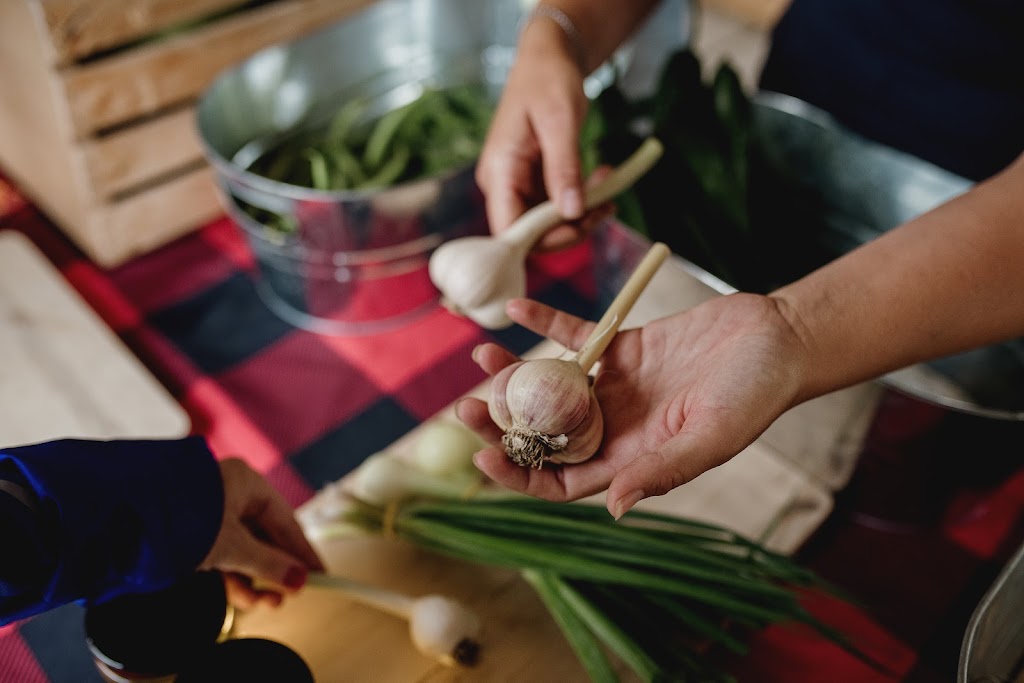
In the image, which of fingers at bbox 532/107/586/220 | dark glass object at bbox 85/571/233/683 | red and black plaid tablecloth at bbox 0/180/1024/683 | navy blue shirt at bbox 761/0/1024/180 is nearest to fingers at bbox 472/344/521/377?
fingers at bbox 532/107/586/220

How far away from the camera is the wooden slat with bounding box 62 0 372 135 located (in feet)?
4.44

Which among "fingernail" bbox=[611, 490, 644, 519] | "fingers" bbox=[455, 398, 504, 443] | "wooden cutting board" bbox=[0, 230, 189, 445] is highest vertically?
"fingernail" bbox=[611, 490, 644, 519]

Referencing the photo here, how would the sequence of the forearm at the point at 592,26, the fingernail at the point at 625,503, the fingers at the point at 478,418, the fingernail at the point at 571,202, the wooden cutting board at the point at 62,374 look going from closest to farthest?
the fingernail at the point at 625,503 → the fingers at the point at 478,418 → the fingernail at the point at 571,202 → the forearm at the point at 592,26 → the wooden cutting board at the point at 62,374

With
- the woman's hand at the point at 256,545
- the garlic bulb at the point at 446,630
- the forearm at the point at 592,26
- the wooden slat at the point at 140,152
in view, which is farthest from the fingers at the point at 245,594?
the wooden slat at the point at 140,152

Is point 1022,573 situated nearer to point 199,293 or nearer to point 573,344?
point 573,344

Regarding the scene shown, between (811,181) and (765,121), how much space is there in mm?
119

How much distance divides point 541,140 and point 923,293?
18.1 inches

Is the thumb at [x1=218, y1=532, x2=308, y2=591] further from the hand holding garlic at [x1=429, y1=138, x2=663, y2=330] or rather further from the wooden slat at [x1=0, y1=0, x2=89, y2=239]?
the wooden slat at [x1=0, y1=0, x2=89, y2=239]

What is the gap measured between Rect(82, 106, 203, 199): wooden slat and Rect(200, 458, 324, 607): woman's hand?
31.7 inches

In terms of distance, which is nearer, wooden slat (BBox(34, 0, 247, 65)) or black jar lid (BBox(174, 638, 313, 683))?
black jar lid (BBox(174, 638, 313, 683))

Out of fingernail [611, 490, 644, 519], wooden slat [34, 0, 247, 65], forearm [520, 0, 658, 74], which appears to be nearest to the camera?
fingernail [611, 490, 644, 519]

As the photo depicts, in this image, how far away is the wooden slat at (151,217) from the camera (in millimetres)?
1482

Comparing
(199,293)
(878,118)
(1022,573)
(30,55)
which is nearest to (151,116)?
(30,55)

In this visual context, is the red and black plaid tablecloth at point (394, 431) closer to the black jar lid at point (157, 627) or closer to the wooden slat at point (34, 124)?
the wooden slat at point (34, 124)
